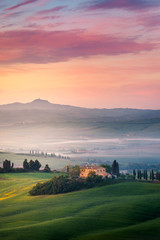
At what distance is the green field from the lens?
47.5 m

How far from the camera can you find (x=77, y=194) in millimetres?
82312

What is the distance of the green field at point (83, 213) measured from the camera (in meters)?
47.5

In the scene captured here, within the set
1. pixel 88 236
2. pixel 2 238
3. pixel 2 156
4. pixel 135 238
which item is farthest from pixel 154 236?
pixel 2 156

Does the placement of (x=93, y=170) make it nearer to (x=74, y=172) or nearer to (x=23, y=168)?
(x=74, y=172)

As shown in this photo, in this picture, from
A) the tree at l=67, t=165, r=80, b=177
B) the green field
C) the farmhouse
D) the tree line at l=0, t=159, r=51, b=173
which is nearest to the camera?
the green field

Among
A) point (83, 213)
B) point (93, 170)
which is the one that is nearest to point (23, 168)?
point (93, 170)

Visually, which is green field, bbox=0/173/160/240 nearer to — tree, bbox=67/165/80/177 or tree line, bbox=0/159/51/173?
tree, bbox=67/165/80/177

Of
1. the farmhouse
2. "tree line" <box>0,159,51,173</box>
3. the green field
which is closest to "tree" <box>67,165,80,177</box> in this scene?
the farmhouse

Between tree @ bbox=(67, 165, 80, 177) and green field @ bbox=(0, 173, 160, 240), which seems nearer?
green field @ bbox=(0, 173, 160, 240)

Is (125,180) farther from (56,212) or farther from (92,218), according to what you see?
(92,218)

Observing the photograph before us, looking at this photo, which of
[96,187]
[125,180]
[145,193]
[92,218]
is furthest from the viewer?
[125,180]

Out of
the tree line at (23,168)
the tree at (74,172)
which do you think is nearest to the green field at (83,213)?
the tree at (74,172)

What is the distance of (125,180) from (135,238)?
51.4 m

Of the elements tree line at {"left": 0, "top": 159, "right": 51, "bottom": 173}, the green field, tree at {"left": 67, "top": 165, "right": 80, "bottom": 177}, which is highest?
tree line at {"left": 0, "top": 159, "right": 51, "bottom": 173}
